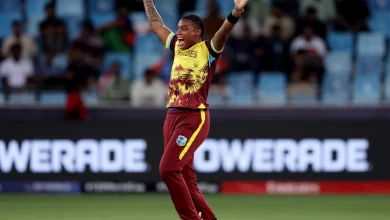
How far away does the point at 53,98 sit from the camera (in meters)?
13.3

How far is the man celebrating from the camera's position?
7.05 metres

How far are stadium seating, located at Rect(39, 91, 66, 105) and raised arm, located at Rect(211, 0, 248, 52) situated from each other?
6526mm

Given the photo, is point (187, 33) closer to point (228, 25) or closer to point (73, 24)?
point (228, 25)

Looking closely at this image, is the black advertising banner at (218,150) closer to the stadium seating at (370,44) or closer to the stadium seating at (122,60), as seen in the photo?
the stadium seating at (122,60)

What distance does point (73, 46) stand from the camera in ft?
46.9

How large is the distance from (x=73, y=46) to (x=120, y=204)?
4.04 m

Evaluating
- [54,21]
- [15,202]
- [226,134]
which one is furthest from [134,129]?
[54,21]

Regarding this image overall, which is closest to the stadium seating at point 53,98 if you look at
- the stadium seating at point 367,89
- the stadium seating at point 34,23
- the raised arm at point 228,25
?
the stadium seating at point 34,23

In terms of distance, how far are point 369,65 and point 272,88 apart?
1854 millimetres

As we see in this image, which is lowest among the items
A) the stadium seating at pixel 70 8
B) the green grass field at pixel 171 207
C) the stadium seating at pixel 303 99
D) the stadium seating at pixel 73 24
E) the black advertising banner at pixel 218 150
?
the green grass field at pixel 171 207

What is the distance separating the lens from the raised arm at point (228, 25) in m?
6.76

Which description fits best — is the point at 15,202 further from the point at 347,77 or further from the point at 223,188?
the point at 347,77

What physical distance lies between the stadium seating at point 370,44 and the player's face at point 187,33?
312 inches

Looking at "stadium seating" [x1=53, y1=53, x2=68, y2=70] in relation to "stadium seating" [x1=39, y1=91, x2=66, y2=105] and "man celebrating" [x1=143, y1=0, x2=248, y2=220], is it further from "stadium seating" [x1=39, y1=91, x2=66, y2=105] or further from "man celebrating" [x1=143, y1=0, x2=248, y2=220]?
"man celebrating" [x1=143, y1=0, x2=248, y2=220]
